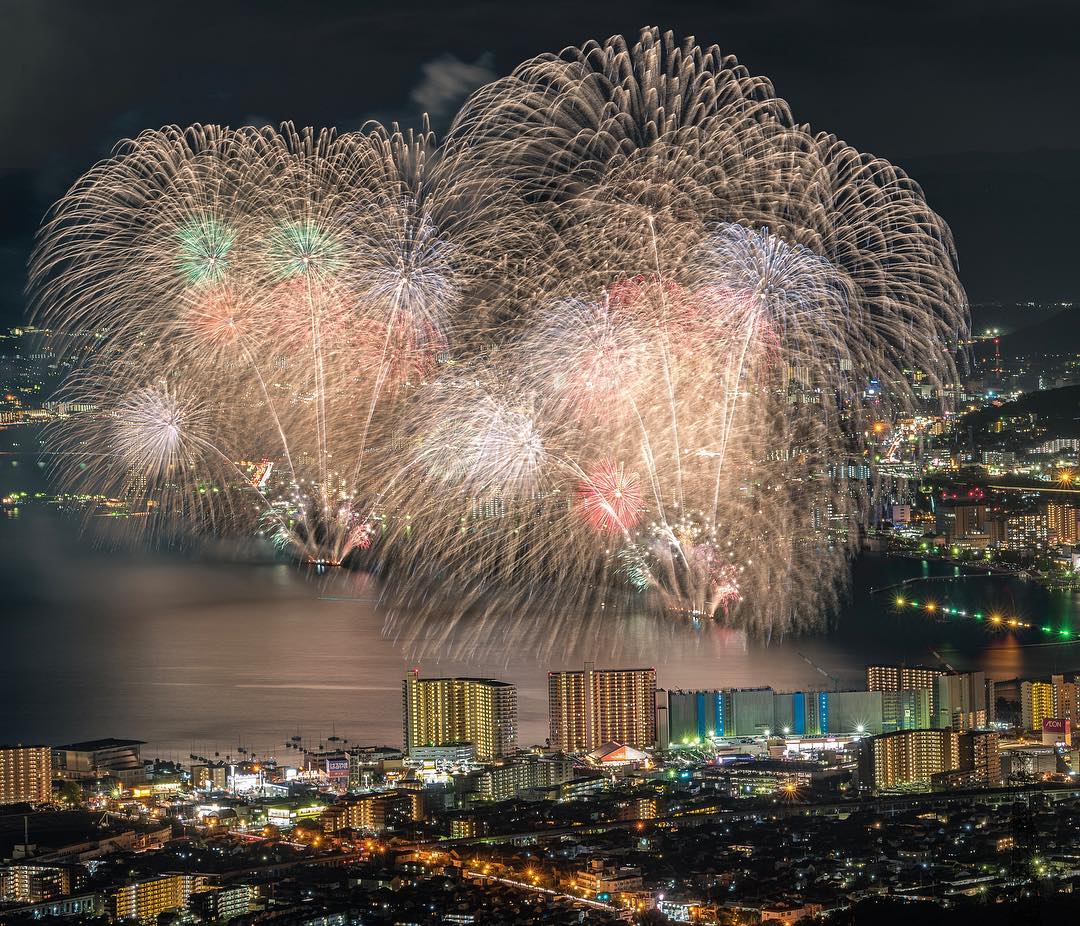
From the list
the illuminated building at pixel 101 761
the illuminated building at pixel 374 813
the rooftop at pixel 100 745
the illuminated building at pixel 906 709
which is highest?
the illuminated building at pixel 906 709

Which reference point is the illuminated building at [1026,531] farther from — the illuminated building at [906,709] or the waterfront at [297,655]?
the illuminated building at [906,709]

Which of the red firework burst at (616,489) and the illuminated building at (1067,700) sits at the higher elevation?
the red firework burst at (616,489)

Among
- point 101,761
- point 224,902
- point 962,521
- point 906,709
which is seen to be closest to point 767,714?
point 906,709

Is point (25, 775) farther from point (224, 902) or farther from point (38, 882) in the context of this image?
point (224, 902)

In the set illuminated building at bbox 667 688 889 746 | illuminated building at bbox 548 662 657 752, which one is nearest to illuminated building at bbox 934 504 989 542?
illuminated building at bbox 667 688 889 746

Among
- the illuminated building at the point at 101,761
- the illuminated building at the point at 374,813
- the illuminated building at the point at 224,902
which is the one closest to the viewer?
the illuminated building at the point at 224,902

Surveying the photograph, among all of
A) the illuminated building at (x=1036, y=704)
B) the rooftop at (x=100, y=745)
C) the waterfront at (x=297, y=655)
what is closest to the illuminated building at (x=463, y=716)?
the waterfront at (x=297, y=655)
